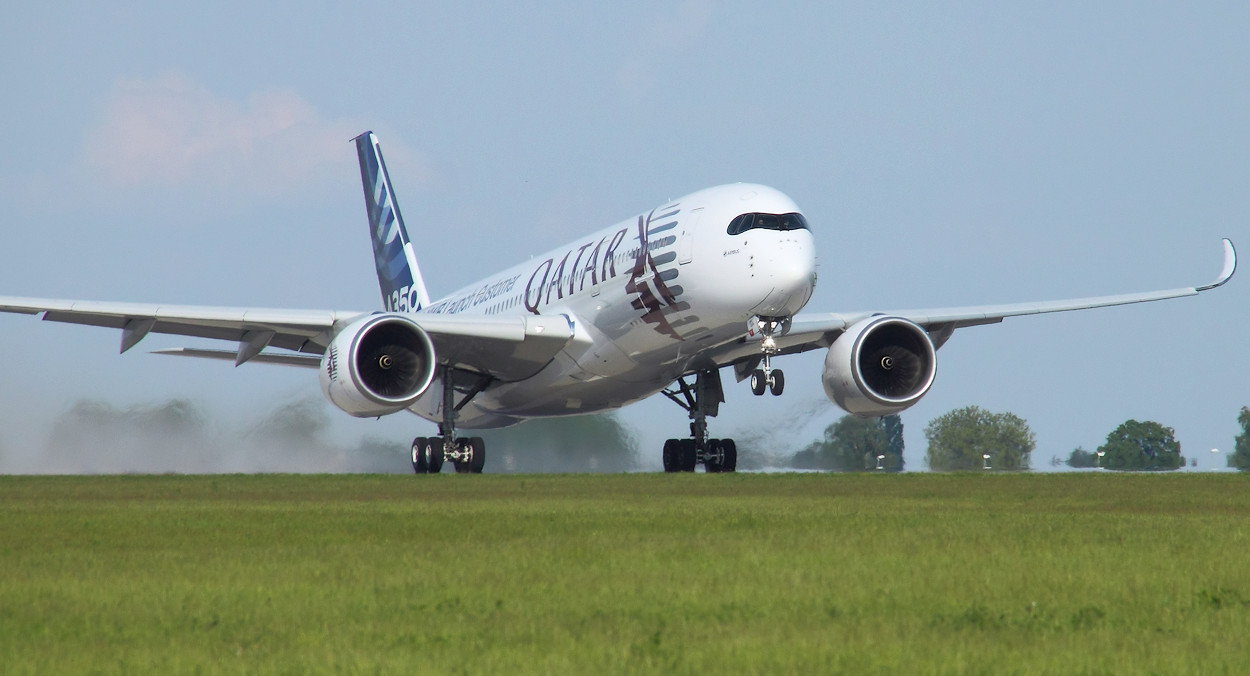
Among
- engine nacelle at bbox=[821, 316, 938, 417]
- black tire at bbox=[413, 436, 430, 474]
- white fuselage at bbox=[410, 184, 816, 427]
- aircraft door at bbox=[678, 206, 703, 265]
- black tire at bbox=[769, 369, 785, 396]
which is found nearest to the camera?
black tire at bbox=[769, 369, 785, 396]

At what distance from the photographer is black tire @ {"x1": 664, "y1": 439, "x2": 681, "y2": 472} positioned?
28719mm

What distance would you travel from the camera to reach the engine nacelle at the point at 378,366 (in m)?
22.6

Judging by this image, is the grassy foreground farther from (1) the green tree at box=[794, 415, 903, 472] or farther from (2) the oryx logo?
(1) the green tree at box=[794, 415, 903, 472]

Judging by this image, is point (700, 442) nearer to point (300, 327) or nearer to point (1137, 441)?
point (300, 327)

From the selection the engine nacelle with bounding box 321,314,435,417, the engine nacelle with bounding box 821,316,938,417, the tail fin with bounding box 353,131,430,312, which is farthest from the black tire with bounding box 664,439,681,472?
the tail fin with bounding box 353,131,430,312

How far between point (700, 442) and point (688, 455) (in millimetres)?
359

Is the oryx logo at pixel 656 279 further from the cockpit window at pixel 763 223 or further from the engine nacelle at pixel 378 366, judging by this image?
the engine nacelle at pixel 378 366

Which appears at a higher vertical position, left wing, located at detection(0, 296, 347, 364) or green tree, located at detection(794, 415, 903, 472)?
left wing, located at detection(0, 296, 347, 364)

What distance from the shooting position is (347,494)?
1678cm

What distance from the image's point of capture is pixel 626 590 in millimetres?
6840

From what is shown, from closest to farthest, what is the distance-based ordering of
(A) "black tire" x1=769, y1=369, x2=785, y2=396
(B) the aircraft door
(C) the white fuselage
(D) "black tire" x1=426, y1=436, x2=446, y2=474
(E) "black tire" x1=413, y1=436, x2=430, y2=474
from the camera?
(A) "black tire" x1=769, y1=369, x2=785, y2=396, (C) the white fuselage, (B) the aircraft door, (D) "black tire" x1=426, y1=436, x2=446, y2=474, (E) "black tire" x1=413, y1=436, x2=430, y2=474

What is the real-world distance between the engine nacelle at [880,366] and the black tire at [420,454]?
26.3ft

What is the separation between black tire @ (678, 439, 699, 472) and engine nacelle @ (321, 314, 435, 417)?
691 centimetres

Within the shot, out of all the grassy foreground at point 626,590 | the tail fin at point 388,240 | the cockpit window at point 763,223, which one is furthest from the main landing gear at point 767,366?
the tail fin at point 388,240
